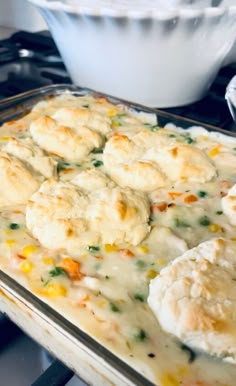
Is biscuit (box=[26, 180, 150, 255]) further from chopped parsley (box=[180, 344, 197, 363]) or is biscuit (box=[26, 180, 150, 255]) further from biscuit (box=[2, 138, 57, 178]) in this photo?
chopped parsley (box=[180, 344, 197, 363])

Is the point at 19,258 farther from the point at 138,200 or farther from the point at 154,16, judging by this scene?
the point at 154,16

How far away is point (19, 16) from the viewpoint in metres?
2.09

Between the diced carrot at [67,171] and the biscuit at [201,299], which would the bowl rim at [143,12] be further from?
the biscuit at [201,299]

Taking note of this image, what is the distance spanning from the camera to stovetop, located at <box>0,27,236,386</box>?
0.77 m

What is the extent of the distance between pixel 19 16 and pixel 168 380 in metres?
1.78

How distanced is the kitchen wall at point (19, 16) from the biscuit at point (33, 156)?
1.12m

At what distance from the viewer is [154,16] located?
46.6 inches

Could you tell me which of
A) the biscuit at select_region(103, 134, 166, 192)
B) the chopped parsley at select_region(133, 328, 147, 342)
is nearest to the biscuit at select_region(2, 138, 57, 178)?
the biscuit at select_region(103, 134, 166, 192)

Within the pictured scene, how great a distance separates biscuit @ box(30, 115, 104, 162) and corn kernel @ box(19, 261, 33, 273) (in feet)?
1.16

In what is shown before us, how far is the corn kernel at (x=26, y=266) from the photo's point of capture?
2.65 feet

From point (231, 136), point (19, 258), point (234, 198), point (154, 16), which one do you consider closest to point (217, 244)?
point (234, 198)

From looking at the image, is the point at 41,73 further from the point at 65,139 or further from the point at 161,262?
the point at 161,262

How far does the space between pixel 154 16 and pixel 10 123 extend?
1.36 feet

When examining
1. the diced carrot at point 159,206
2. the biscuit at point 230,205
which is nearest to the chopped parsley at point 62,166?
the diced carrot at point 159,206
